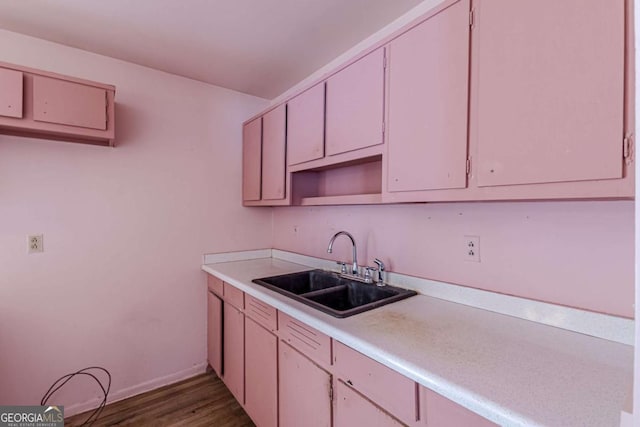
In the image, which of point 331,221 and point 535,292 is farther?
point 331,221

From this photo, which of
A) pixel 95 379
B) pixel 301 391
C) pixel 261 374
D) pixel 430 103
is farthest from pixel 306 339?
pixel 95 379

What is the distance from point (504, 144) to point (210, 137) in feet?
6.98

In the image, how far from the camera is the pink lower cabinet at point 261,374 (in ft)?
4.80

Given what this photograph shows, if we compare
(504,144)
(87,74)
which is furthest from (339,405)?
(87,74)

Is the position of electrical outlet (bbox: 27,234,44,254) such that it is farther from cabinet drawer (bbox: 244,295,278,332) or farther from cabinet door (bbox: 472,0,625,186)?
cabinet door (bbox: 472,0,625,186)

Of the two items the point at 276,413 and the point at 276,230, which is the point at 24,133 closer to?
the point at 276,230

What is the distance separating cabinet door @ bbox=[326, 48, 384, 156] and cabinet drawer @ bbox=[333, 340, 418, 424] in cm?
92

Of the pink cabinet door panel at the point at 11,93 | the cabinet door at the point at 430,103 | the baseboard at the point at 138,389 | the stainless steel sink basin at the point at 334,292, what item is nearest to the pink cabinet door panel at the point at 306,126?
the cabinet door at the point at 430,103

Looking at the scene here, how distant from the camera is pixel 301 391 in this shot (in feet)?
4.17

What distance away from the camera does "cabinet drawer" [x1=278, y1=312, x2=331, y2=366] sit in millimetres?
1143

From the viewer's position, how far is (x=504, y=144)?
931 mm

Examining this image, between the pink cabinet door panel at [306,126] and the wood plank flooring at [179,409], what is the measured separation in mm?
1706

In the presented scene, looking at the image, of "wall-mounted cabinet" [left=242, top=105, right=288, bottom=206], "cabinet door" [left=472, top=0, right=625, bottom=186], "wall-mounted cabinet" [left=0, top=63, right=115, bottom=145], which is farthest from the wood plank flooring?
"cabinet door" [left=472, top=0, right=625, bottom=186]

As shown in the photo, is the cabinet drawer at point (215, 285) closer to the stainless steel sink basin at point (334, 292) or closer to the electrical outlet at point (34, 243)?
→ the stainless steel sink basin at point (334, 292)
